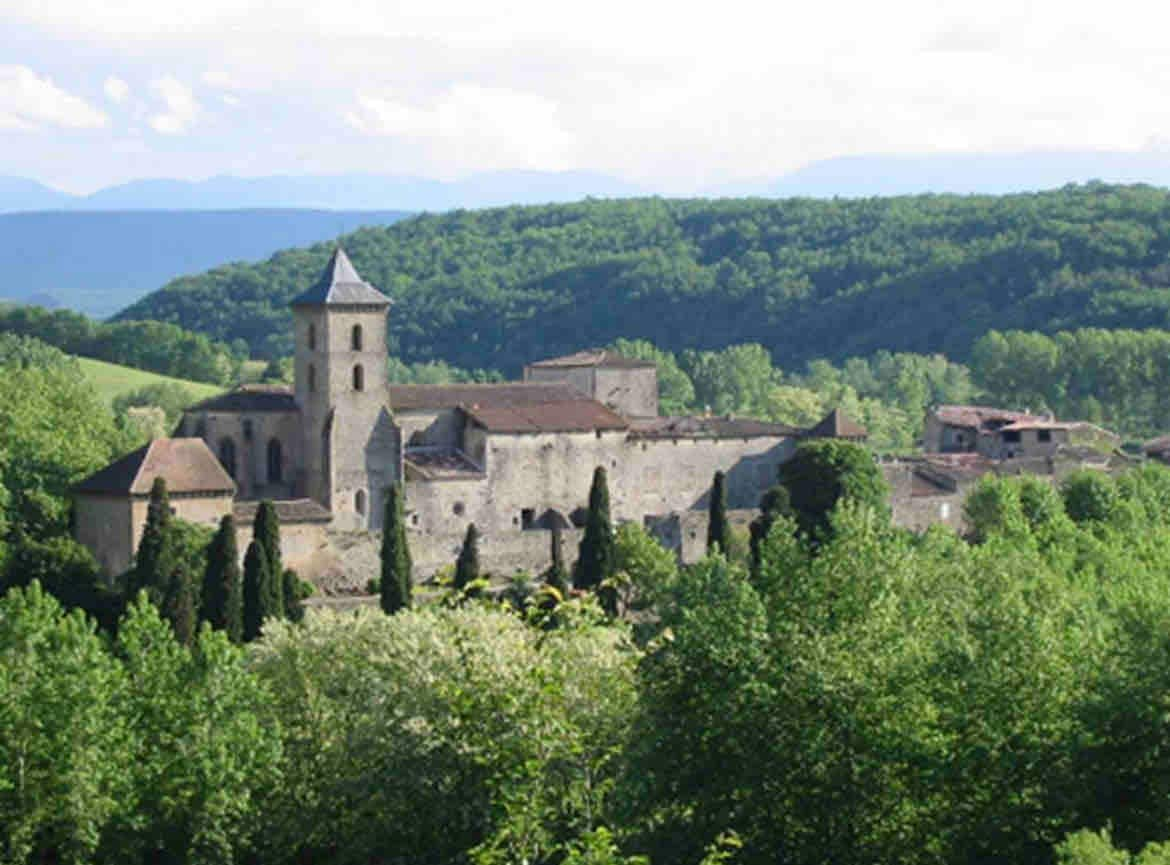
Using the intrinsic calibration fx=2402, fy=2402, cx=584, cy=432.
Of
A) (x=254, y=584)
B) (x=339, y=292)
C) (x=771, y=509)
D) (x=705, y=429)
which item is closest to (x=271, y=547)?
(x=254, y=584)

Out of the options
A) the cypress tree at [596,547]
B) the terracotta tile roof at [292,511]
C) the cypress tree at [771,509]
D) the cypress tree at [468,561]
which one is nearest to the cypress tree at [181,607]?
the terracotta tile roof at [292,511]

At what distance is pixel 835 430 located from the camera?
8744 cm

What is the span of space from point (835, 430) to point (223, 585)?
32576 mm

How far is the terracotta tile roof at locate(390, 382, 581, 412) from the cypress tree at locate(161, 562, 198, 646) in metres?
19.8

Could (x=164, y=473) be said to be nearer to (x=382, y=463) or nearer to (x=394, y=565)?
(x=394, y=565)

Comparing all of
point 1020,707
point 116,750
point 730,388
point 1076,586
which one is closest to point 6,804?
point 116,750

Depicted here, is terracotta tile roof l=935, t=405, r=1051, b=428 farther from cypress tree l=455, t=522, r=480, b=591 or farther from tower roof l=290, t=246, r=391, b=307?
cypress tree l=455, t=522, r=480, b=591

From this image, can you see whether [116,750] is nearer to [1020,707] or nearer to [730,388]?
[1020,707]

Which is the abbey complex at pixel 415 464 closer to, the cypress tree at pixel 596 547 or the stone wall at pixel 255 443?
the stone wall at pixel 255 443

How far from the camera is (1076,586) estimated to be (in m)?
57.3

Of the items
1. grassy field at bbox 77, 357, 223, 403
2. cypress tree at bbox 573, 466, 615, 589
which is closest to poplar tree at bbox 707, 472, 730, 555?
cypress tree at bbox 573, 466, 615, 589

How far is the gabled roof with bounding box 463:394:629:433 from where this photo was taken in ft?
260

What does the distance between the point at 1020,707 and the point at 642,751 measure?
19.9 feet

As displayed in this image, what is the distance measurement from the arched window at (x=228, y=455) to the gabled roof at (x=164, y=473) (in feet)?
15.5
